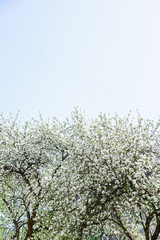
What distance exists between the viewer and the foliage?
23.0 feet

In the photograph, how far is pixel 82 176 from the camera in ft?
26.2

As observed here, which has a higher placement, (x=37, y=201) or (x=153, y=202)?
(x=37, y=201)

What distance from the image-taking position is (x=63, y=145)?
11758 mm

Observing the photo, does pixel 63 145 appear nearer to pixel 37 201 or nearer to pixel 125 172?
pixel 37 201

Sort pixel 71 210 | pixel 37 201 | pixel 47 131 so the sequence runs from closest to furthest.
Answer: pixel 71 210, pixel 37 201, pixel 47 131

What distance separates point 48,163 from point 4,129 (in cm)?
375

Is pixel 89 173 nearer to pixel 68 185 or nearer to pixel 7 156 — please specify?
pixel 68 185

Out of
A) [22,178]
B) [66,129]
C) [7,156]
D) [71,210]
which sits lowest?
[71,210]

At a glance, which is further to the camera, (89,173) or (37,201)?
(37,201)

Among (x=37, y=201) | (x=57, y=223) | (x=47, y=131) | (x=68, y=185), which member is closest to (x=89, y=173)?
(x=68, y=185)

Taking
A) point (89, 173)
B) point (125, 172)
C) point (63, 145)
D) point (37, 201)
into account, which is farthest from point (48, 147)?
point (125, 172)

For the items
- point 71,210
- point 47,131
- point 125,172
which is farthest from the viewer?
point 47,131

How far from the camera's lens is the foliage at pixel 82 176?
6996mm

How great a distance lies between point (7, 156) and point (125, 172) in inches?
286
